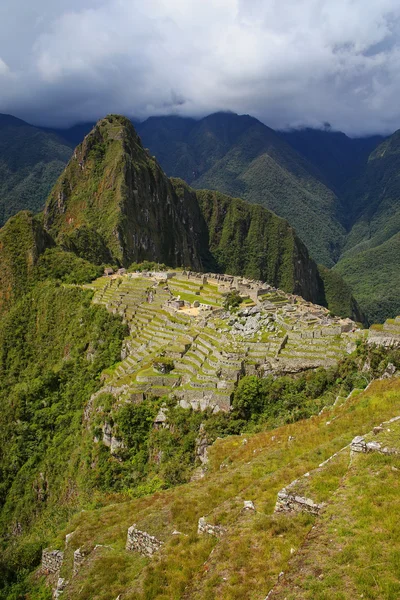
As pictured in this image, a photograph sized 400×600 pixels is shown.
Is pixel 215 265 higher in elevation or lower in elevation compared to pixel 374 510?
higher

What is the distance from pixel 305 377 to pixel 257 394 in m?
3.07

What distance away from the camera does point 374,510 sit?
8.98 metres

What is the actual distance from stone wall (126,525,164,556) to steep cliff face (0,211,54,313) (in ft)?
237

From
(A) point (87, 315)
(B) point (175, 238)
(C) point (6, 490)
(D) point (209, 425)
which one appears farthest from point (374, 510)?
(B) point (175, 238)

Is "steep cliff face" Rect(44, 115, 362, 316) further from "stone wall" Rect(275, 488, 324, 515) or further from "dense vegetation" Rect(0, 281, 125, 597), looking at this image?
"stone wall" Rect(275, 488, 324, 515)

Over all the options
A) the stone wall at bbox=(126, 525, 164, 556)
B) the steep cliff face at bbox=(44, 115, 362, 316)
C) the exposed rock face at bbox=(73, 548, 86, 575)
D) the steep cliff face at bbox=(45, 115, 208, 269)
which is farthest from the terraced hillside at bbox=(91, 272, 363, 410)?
the steep cliff face at bbox=(45, 115, 208, 269)

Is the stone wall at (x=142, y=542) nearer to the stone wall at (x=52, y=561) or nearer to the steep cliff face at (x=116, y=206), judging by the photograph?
the stone wall at (x=52, y=561)

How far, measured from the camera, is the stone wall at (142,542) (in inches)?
500

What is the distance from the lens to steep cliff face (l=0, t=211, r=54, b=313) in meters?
80.8

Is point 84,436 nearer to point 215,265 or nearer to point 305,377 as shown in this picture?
point 305,377

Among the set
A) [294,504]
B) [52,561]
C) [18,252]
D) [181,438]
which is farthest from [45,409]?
[18,252]

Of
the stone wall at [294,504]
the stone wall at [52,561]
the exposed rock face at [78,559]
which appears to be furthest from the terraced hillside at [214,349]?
the stone wall at [294,504]

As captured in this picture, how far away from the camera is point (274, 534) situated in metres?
9.66

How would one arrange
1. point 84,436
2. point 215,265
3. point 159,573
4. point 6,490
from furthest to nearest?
point 215,265 → point 6,490 → point 84,436 → point 159,573
